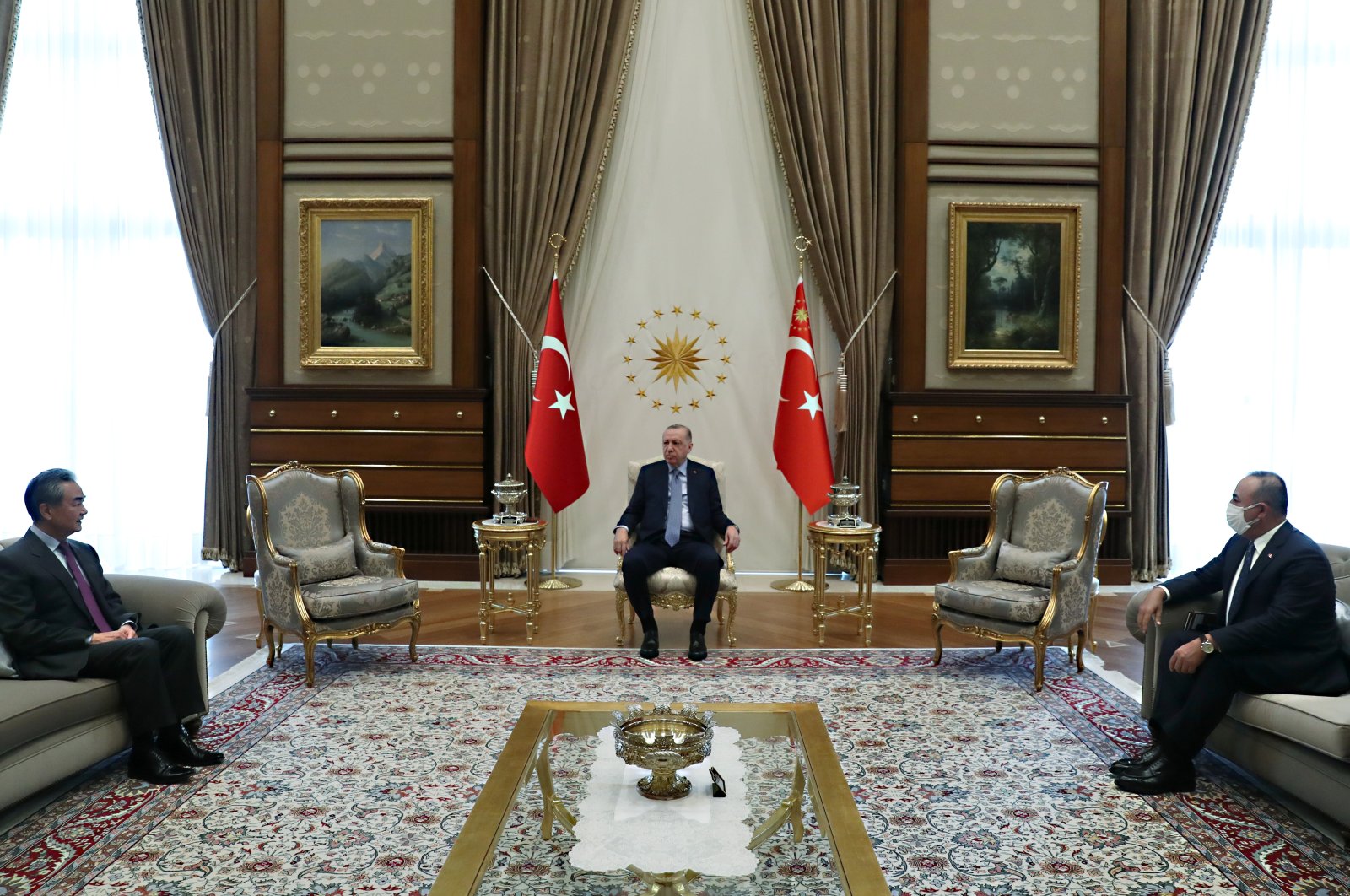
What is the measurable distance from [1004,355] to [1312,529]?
283 centimetres

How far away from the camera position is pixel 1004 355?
25.5ft

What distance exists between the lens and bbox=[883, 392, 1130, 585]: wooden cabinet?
7723mm

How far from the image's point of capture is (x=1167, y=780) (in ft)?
12.6

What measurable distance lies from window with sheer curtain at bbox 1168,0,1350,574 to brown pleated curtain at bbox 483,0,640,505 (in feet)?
15.6

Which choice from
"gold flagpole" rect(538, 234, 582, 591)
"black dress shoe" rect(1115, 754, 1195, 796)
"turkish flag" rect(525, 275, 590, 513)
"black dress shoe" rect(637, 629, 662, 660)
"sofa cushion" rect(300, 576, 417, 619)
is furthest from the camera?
"gold flagpole" rect(538, 234, 582, 591)

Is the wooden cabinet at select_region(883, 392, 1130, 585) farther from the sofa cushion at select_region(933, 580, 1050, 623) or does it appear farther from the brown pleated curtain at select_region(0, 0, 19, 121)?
the brown pleated curtain at select_region(0, 0, 19, 121)

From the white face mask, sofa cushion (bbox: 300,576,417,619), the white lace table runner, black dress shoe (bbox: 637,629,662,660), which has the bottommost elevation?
black dress shoe (bbox: 637,629,662,660)

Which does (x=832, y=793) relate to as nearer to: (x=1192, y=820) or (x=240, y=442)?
(x=1192, y=820)

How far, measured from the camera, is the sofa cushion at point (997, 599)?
17.1ft

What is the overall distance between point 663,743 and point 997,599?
2.63 meters

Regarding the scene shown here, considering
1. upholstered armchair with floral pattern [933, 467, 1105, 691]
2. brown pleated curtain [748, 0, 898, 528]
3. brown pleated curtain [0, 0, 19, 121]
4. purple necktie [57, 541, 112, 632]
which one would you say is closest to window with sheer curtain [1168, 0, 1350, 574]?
brown pleated curtain [748, 0, 898, 528]

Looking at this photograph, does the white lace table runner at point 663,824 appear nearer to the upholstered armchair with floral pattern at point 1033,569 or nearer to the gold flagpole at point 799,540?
the upholstered armchair with floral pattern at point 1033,569

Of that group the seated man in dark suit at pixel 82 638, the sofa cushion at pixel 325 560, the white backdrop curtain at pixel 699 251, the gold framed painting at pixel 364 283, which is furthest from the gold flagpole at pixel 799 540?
the seated man in dark suit at pixel 82 638

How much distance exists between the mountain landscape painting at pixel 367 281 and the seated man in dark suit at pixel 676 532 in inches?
101
